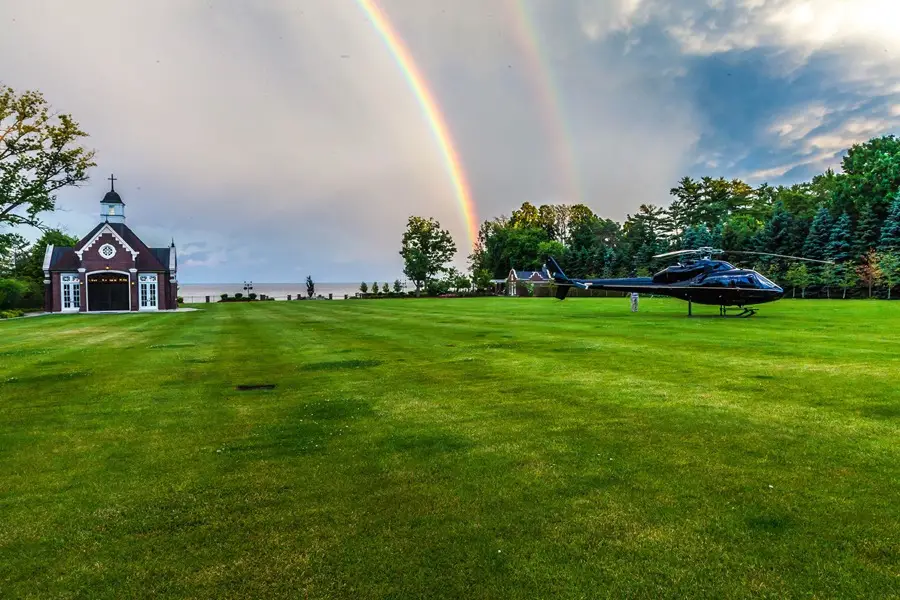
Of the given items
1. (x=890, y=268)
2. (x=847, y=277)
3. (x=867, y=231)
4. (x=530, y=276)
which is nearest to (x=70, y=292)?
(x=530, y=276)

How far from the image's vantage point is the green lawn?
298 centimetres

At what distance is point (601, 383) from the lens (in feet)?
27.0

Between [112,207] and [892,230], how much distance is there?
72.8 meters

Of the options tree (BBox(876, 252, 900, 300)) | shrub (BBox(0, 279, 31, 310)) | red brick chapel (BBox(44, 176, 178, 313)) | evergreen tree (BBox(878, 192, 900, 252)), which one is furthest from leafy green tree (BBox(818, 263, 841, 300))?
shrub (BBox(0, 279, 31, 310))

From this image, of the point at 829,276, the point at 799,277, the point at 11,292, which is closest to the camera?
the point at 11,292

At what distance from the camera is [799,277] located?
2115 inches

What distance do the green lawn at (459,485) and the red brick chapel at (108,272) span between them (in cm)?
3912

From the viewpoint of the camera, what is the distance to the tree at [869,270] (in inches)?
1861

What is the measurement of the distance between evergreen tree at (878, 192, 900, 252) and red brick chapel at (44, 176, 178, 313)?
222 feet

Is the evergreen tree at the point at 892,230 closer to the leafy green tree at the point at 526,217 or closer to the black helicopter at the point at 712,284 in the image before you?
the black helicopter at the point at 712,284

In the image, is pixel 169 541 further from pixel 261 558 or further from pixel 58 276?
pixel 58 276

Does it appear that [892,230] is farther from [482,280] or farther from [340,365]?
[340,365]

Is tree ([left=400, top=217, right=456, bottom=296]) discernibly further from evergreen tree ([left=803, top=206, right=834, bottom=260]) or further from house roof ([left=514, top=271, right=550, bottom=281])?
evergreen tree ([left=803, top=206, right=834, bottom=260])

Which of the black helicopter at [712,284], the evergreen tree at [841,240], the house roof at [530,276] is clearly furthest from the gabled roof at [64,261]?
the evergreen tree at [841,240]
